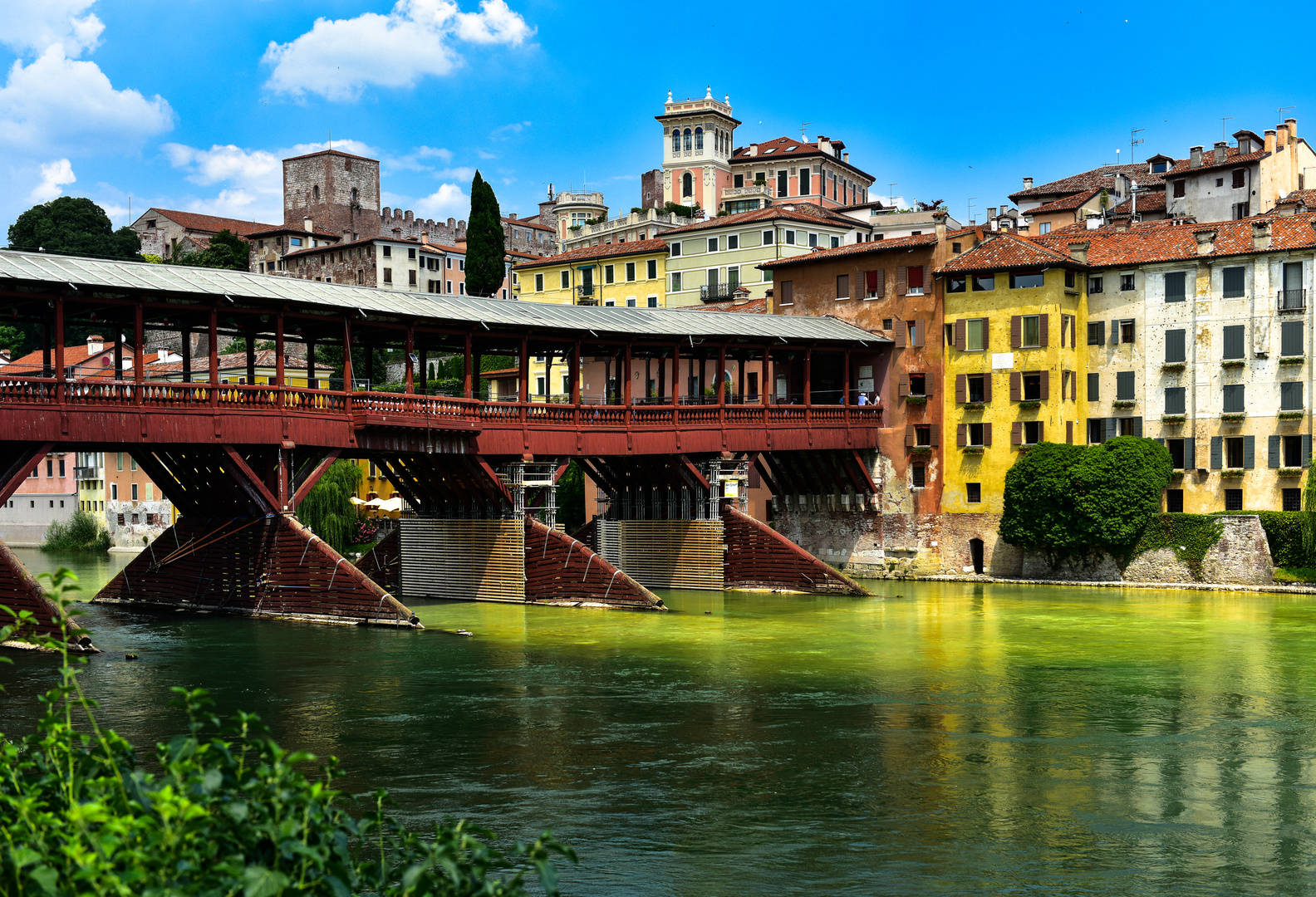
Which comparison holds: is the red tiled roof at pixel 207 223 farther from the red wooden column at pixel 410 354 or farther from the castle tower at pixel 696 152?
the red wooden column at pixel 410 354

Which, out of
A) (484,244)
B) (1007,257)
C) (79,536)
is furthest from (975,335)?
(79,536)

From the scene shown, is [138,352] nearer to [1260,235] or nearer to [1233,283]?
[1233,283]

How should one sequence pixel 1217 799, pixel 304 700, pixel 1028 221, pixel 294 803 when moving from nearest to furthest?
pixel 294 803, pixel 1217 799, pixel 304 700, pixel 1028 221

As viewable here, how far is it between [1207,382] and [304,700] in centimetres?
3553

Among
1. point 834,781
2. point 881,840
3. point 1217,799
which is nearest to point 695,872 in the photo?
point 881,840

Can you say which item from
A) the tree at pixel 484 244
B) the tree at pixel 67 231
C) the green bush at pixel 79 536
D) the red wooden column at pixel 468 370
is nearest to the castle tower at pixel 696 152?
the tree at pixel 484 244

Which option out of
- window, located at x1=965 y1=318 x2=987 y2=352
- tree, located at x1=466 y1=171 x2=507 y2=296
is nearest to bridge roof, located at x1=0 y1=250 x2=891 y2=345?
window, located at x1=965 y1=318 x2=987 y2=352

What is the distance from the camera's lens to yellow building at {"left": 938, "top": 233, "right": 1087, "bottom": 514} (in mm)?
48719

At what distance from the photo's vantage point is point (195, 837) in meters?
6.65

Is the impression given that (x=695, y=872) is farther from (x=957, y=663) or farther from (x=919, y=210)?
(x=919, y=210)

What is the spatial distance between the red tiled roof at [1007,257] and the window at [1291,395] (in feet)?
26.8

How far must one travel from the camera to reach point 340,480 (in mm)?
59188

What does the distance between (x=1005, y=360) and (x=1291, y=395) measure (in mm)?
9600

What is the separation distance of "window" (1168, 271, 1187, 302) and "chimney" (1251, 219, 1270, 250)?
256 cm
